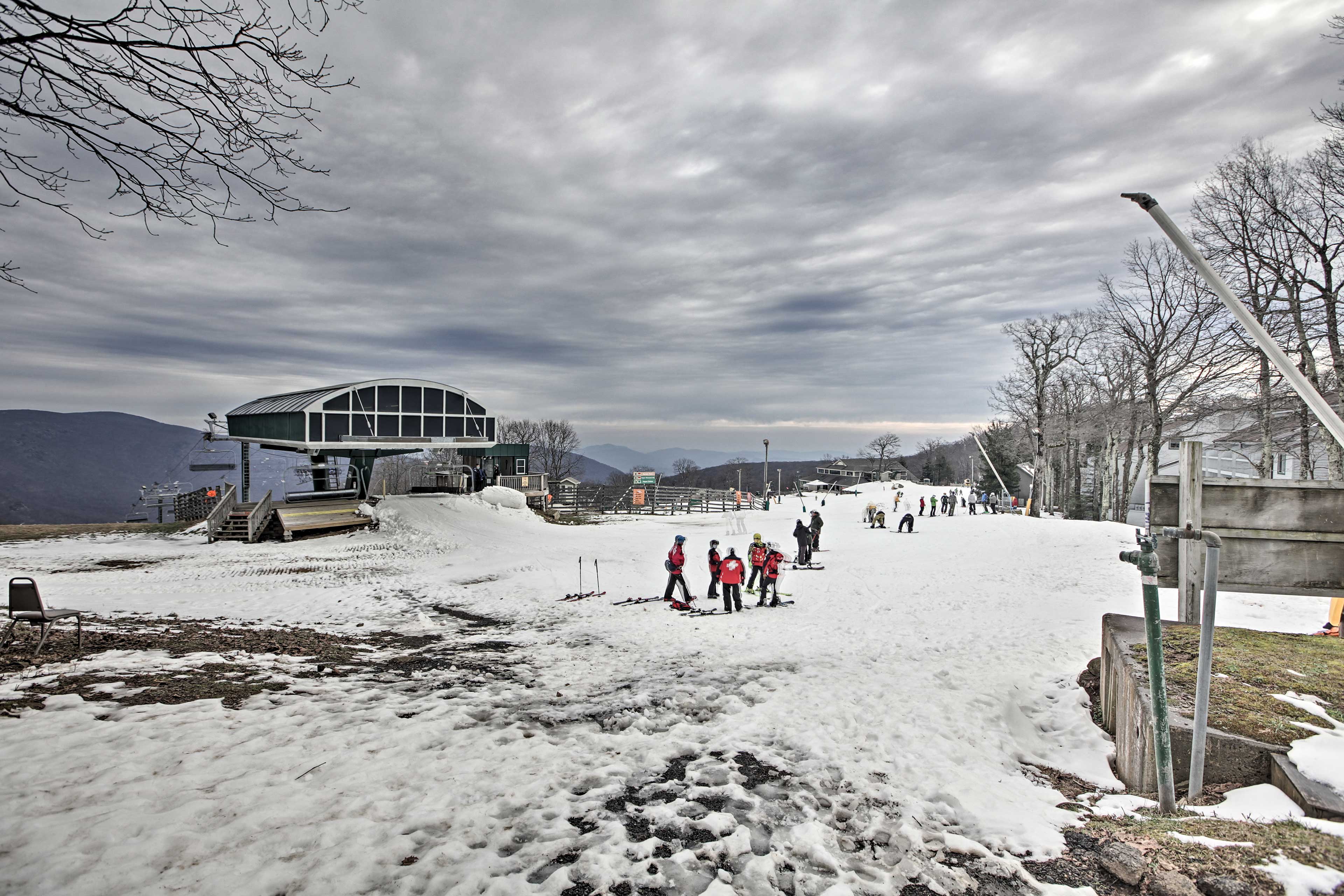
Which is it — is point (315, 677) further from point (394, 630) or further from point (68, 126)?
point (68, 126)

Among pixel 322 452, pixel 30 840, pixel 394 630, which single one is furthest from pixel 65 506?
pixel 30 840

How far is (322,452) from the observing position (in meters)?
29.5

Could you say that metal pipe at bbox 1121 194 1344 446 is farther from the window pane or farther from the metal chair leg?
the window pane

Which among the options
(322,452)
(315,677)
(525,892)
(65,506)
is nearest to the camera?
(525,892)

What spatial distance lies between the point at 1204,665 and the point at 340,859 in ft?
19.1

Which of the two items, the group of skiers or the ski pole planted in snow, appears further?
the group of skiers

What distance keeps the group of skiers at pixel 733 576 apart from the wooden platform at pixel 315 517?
1627 centimetres

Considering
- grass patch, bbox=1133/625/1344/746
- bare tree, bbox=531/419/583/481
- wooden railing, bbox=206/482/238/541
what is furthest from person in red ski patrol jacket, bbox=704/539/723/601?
bare tree, bbox=531/419/583/481

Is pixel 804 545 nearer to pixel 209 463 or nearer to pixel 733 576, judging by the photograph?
pixel 733 576

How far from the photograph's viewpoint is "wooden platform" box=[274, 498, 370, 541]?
78.7ft

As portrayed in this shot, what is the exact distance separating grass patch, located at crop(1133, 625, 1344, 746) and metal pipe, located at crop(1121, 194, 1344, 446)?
91.8 inches

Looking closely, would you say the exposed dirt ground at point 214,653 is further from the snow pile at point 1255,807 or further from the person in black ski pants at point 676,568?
the snow pile at point 1255,807

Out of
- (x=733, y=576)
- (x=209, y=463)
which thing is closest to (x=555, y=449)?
(x=209, y=463)

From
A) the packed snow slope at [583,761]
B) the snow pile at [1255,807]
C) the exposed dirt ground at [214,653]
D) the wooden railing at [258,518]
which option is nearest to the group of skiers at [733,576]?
the packed snow slope at [583,761]
